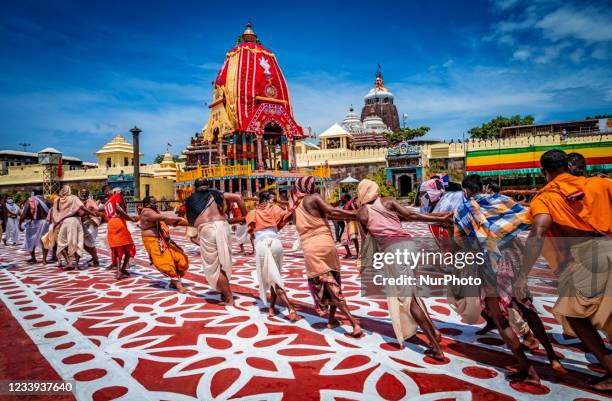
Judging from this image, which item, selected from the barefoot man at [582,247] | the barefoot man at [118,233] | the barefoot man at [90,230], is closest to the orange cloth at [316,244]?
the barefoot man at [582,247]

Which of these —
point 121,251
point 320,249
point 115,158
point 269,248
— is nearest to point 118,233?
point 121,251

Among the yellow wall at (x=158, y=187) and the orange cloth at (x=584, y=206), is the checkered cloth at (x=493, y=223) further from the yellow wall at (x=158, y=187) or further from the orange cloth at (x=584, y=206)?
the yellow wall at (x=158, y=187)

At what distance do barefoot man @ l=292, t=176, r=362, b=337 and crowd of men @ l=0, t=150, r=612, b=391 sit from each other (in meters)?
0.01

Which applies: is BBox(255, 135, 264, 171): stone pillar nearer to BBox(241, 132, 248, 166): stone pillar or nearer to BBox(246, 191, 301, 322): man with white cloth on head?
BBox(241, 132, 248, 166): stone pillar

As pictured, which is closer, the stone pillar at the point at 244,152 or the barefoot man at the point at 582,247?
the barefoot man at the point at 582,247

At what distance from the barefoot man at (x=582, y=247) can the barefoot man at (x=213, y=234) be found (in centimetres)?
338

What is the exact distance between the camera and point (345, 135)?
3781 cm

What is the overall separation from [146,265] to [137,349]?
503cm

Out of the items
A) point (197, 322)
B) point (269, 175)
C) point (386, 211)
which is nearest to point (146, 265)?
point (197, 322)

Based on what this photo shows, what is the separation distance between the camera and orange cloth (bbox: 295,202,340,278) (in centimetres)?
384

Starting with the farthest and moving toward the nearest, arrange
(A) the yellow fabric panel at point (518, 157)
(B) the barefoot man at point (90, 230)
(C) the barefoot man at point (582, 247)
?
1. (A) the yellow fabric panel at point (518, 157)
2. (B) the barefoot man at point (90, 230)
3. (C) the barefoot man at point (582, 247)

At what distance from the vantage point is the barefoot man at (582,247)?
2.50 m

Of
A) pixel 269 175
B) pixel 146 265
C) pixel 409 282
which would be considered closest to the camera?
pixel 409 282

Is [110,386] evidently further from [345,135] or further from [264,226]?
[345,135]
